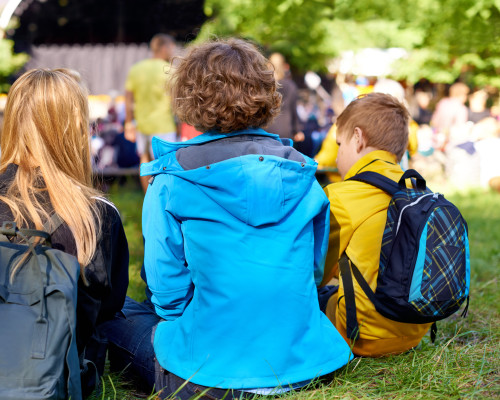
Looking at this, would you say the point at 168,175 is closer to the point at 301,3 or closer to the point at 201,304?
the point at 201,304

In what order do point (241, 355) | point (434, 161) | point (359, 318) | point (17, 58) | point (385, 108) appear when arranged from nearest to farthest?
point (241, 355), point (359, 318), point (385, 108), point (434, 161), point (17, 58)

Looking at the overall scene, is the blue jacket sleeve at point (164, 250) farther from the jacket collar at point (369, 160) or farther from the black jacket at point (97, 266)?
the jacket collar at point (369, 160)

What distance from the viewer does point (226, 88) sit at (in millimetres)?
2279

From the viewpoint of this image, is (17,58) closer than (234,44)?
No

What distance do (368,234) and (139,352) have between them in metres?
1.11

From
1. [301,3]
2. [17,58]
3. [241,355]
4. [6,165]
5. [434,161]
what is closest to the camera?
[241,355]

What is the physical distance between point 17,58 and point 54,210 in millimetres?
12620

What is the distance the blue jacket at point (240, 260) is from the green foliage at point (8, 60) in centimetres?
1227

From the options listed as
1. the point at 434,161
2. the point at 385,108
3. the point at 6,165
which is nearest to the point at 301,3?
the point at 434,161

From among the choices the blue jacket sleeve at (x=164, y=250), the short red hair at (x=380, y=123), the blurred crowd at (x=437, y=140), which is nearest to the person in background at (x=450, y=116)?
the blurred crowd at (x=437, y=140)

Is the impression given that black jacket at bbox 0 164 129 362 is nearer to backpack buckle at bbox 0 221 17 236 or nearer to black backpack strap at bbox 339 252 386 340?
backpack buckle at bbox 0 221 17 236

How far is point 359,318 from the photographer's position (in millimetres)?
2689

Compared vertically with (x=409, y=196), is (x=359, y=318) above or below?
below

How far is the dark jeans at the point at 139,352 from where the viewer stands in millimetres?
2361
